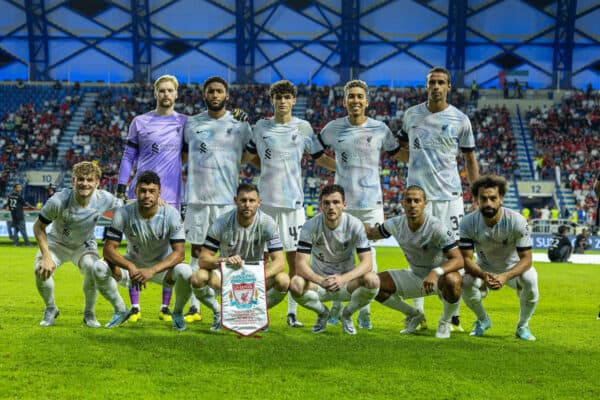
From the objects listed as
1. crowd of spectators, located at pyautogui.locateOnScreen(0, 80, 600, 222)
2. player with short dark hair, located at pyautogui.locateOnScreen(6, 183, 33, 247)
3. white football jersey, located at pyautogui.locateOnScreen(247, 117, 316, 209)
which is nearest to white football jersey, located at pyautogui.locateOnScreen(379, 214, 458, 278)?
white football jersey, located at pyautogui.locateOnScreen(247, 117, 316, 209)

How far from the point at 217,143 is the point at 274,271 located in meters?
1.61

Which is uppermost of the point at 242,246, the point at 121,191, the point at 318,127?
the point at 318,127

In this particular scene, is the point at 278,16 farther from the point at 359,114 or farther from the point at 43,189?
the point at 359,114

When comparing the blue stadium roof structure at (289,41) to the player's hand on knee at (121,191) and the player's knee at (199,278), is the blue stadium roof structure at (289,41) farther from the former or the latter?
the player's knee at (199,278)

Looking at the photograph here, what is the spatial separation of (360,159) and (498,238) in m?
1.55

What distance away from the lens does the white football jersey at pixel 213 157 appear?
729 centimetres

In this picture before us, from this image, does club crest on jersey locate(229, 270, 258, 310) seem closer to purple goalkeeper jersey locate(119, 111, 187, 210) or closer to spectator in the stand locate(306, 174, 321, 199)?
purple goalkeeper jersey locate(119, 111, 187, 210)

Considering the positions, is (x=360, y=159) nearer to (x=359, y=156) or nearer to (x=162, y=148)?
(x=359, y=156)

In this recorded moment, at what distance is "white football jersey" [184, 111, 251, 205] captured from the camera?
23.9 feet

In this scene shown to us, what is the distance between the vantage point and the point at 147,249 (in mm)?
6719

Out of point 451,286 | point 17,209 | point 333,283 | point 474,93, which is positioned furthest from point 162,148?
point 474,93

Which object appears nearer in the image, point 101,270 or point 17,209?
point 101,270

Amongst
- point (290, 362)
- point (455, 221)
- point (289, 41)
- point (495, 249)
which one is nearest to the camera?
point (290, 362)

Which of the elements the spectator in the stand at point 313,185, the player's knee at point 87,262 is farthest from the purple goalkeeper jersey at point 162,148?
the spectator in the stand at point 313,185
